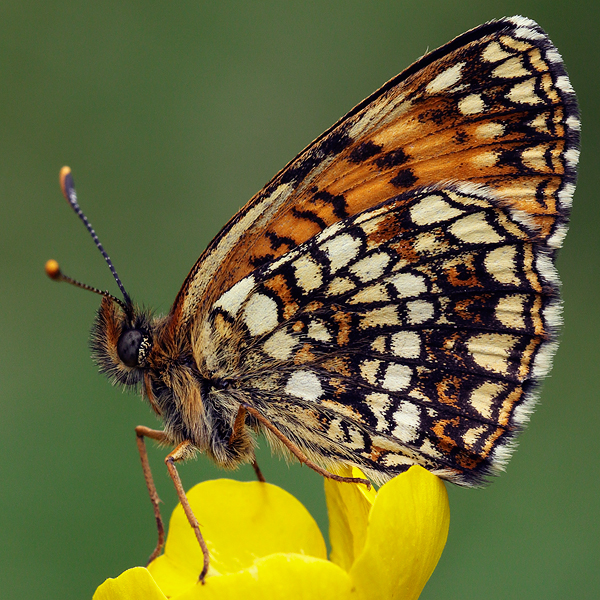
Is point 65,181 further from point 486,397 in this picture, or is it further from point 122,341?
point 486,397

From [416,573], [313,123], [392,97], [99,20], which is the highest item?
[99,20]

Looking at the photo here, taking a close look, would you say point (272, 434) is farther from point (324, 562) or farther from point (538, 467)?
point (538, 467)

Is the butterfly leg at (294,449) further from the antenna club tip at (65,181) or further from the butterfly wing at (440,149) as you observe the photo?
the antenna club tip at (65,181)

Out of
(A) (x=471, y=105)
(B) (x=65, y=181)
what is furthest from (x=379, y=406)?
(B) (x=65, y=181)

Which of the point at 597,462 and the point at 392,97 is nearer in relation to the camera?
the point at 392,97

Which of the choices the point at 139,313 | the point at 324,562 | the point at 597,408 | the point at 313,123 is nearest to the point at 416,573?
the point at 324,562

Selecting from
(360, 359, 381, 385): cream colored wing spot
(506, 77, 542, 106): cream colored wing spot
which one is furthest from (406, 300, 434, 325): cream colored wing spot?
(506, 77, 542, 106): cream colored wing spot
